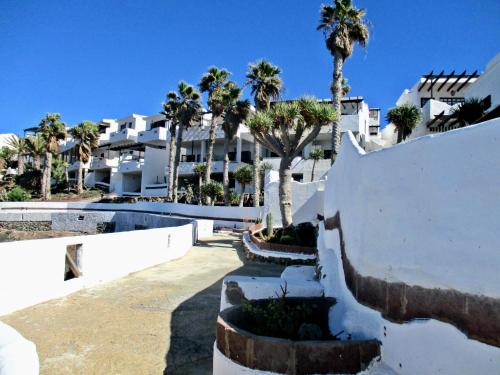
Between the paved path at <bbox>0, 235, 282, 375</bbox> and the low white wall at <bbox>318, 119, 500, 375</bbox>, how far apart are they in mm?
2595

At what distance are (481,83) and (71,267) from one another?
23.6 meters

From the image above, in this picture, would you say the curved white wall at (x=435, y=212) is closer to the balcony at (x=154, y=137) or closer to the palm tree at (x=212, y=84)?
the palm tree at (x=212, y=84)

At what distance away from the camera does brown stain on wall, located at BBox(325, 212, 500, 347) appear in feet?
9.09

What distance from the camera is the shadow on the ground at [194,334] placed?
5125mm

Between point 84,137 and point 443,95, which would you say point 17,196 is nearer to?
point 84,137

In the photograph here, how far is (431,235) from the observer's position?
3.30m

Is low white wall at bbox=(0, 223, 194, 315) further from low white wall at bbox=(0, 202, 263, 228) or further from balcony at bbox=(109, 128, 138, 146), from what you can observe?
balcony at bbox=(109, 128, 138, 146)

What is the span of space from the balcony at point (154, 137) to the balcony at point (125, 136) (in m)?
3.89

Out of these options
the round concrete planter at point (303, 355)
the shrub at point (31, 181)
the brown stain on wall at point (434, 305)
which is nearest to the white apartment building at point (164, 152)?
the shrub at point (31, 181)

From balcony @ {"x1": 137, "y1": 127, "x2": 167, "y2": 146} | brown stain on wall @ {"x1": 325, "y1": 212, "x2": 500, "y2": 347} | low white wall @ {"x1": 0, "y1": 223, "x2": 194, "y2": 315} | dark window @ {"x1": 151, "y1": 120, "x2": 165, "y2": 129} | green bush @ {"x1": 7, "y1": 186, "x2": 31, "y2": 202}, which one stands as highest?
dark window @ {"x1": 151, "y1": 120, "x2": 165, "y2": 129}

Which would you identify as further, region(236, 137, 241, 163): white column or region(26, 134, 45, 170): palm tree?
region(26, 134, 45, 170): palm tree

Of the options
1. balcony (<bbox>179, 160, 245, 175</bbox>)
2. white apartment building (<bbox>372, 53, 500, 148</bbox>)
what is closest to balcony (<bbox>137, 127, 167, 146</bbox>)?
balcony (<bbox>179, 160, 245, 175</bbox>)

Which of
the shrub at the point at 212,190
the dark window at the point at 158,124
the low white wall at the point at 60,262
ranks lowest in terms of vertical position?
the low white wall at the point at 60,262

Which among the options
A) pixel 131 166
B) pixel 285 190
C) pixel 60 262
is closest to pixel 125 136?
pixel 131 166
